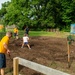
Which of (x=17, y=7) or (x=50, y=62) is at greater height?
(x=17, y=7)

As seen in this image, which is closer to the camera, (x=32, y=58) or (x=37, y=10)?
(x=32, y=58)

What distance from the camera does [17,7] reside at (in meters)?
73.8

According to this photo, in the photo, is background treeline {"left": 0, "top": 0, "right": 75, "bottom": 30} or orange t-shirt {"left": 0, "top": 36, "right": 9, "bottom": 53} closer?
→ orange t-shirt {"left": 0, "top": 36, "right": 9, "bottom": 53}

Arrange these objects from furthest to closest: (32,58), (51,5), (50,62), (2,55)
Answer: (51,5)
(32,58)
(50,62)
(2,55)

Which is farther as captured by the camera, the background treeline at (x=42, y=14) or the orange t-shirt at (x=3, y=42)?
the background treeline at (x=42, y=14)

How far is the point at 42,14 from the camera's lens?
237 feet

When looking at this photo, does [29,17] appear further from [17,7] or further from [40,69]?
[40,69]

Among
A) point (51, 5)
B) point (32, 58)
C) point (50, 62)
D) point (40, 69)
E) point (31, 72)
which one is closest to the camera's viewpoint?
point (40, 69)

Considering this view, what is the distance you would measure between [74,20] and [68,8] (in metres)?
3.76

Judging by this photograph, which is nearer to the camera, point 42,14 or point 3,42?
point 3,42

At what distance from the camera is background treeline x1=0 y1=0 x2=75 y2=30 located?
71.3 meters

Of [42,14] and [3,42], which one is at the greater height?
[42,14]

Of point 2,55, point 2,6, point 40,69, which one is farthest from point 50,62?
point 2,6

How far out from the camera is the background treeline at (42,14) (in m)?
71.3
